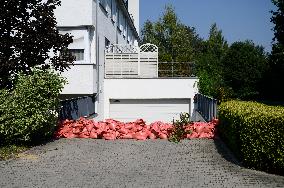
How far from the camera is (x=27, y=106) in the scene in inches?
455

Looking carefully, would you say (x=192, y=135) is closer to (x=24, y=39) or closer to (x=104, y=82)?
(x=24, y=39)

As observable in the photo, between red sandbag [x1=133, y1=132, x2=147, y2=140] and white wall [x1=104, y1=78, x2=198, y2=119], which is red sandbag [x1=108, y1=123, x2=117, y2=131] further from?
white wall [x1=104, y1=78, x2=198, y2=119]

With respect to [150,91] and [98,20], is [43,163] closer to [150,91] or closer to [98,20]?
[98,20]

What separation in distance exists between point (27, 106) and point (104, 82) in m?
10.6

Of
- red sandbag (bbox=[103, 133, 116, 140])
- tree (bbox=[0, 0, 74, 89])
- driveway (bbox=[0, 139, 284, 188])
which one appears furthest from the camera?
red sandbag (bbox=[103, 133, 116, 140])

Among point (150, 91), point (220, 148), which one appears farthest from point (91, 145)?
point (150, 91)

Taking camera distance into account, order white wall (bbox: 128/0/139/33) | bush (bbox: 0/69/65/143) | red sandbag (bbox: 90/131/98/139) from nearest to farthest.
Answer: bush (bbox: 0/69/65/143), red sandbag (bbox: 90/131/98/139), white wall (bbox: 128/0/139/33)

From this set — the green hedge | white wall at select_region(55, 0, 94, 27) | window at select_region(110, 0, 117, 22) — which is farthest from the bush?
window at select_region(110, 0, 117, 22)

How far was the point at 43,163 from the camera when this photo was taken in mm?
9836

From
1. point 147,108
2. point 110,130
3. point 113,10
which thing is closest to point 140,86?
point 147,108

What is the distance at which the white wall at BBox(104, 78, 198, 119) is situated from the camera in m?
22.2

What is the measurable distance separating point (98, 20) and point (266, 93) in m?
27.7

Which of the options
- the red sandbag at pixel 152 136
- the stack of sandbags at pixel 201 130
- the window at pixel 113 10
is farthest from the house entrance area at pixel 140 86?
the red sandbag at pixel 152 136

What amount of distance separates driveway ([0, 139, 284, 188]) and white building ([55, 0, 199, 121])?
604 cm
